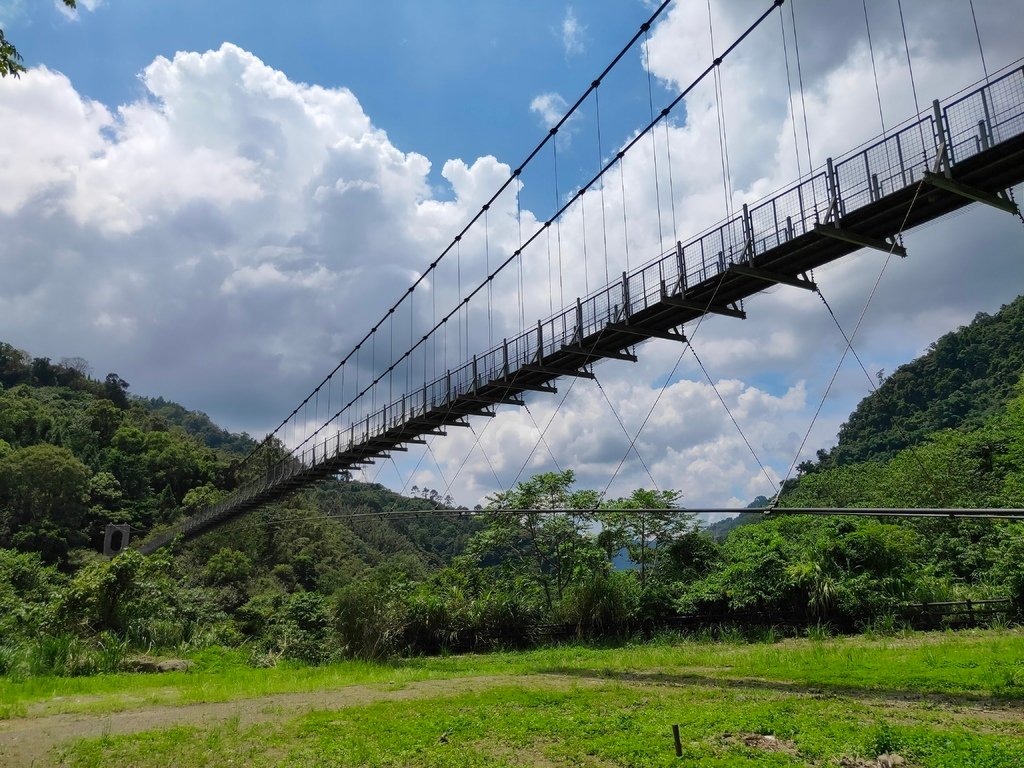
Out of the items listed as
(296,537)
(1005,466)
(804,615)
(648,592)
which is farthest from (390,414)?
(296,537)

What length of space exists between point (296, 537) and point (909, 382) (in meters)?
54.4

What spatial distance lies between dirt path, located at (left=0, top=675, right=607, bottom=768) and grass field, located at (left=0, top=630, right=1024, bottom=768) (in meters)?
0.05

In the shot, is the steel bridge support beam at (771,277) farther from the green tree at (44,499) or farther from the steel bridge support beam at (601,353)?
the green tree at (44,499)

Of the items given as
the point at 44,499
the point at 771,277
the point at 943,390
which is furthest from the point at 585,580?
the point at 943,390

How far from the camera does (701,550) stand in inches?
893

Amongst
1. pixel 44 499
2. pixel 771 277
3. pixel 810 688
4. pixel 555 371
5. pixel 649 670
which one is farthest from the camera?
pixel 44 499

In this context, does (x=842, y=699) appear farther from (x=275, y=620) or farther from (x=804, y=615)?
(x=275, y=620)

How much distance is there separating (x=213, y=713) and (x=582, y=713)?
619 cm

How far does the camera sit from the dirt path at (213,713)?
9.39 m

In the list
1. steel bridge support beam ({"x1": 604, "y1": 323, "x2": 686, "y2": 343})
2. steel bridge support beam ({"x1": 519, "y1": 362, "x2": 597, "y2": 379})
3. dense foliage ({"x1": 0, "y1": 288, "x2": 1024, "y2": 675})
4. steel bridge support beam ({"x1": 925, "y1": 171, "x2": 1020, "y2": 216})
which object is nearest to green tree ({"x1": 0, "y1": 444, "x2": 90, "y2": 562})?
dense foliage ({"x1": 0, "y1": 288, "x2": 1024, "y2": 675})

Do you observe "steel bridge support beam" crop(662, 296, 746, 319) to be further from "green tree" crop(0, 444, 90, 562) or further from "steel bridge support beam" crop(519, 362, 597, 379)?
"green tree" crop(0, 444, 90, 562)

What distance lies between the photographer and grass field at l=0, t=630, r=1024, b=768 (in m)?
7.36

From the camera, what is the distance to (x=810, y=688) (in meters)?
10.6

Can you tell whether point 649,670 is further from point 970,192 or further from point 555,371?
point 970,192
